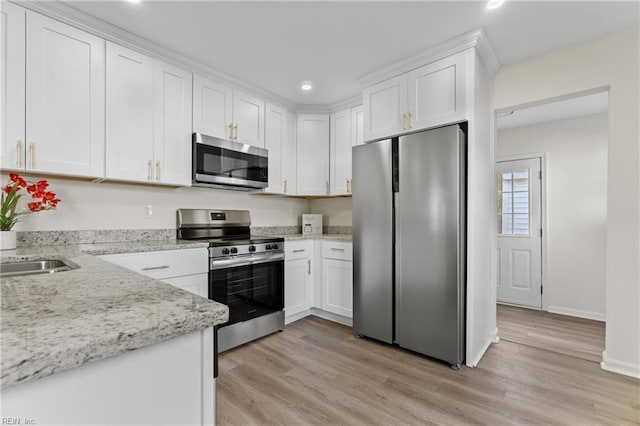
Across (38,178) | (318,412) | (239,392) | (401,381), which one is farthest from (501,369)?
(38,178)

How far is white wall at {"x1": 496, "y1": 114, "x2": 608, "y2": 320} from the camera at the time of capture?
11.7ft

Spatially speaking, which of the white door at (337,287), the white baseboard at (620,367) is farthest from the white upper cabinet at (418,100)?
the white baseboard at (620,367)

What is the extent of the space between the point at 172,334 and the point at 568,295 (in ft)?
15.2

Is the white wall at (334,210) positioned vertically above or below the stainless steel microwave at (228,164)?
below

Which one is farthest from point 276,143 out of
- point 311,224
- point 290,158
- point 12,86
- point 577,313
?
point 577,313

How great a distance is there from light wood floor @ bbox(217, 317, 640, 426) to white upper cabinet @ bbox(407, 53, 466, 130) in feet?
6.27

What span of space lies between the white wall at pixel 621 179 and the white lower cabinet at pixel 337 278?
2038 mm

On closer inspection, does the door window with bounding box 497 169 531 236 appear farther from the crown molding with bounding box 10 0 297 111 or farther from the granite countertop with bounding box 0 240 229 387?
the granite countertop with bounding box 0 240 229 387

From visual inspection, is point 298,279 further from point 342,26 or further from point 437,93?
point 342,26

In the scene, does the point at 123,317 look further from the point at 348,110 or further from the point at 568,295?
the point at 568,295

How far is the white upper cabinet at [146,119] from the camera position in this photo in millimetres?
2299

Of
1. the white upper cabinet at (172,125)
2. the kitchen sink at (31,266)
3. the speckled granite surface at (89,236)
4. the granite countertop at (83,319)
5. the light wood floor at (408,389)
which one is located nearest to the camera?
the granite countertop at (83,319)

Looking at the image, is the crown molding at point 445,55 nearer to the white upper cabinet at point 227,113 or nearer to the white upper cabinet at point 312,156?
the white upper cabinet at point 312,156

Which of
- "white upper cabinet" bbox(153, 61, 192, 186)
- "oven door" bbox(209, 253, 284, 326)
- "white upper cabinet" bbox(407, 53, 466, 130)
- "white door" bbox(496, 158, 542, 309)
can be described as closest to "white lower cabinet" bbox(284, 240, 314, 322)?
"oven door" bbox(209, 253, 284, 326)
